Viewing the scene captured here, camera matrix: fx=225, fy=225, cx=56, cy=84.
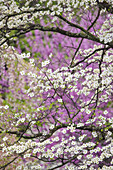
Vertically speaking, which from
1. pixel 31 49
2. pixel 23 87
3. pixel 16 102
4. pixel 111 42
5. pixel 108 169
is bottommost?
pixel 108 169

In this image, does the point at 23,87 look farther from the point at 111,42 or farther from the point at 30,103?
the point at 111,42

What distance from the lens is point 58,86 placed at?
3240 millimetres

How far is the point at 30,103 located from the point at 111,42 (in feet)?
15.0

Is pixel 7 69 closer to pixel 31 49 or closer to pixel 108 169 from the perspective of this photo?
pixel 31 49

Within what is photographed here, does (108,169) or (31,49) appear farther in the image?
(31,49)

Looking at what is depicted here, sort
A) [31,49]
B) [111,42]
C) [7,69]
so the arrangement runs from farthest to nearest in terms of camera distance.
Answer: [31,49]
[7,69]
[111,42]

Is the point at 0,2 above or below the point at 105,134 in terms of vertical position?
above

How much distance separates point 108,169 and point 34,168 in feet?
3.87

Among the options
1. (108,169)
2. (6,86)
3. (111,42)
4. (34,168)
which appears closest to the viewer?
(111,42)

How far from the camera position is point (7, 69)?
7.35 meters

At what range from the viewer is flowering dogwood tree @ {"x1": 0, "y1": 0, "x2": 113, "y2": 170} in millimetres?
3137

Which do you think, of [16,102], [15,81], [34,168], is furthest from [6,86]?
[34,168]

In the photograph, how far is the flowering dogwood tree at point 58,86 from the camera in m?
3.14

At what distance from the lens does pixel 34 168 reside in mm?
3658
